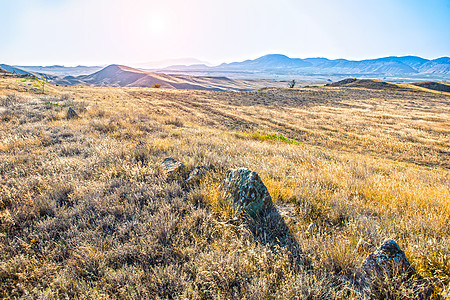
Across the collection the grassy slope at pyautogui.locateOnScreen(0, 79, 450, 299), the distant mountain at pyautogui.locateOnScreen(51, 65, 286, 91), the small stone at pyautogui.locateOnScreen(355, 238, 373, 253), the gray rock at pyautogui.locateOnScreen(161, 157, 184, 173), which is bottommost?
the grassy slope at pyautogui.locateOnScreen(0, 79, 450, 299)

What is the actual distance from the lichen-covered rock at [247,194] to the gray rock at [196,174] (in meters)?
0.99

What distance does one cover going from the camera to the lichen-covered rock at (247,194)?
12.0ft

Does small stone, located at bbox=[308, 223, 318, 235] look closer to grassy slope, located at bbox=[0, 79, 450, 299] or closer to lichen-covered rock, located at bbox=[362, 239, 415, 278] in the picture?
grassy slope, located at bbox=[0, 79, 450, 299]

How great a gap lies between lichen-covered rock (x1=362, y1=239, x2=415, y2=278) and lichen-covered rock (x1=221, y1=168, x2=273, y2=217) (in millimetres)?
1709

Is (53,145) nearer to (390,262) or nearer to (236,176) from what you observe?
(236,176)

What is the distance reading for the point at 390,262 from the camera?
223cm

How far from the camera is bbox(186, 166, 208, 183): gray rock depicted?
4783 millimetres

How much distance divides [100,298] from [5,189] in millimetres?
3749

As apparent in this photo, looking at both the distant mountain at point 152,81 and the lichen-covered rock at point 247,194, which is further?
the distant mountain at point 152,81

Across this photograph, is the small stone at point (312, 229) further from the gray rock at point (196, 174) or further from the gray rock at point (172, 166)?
the gray rock at point (172, 166)

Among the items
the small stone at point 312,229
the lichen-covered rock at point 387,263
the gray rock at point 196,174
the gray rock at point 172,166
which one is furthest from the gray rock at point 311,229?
the gray rock at point 172,166

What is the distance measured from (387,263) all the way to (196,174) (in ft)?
12.2

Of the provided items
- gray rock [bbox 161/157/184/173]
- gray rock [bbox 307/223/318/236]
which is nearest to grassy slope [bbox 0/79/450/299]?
gray rock [bbox 307/223/318/236]

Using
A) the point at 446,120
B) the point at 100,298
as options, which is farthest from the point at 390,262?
the point at 446,120
